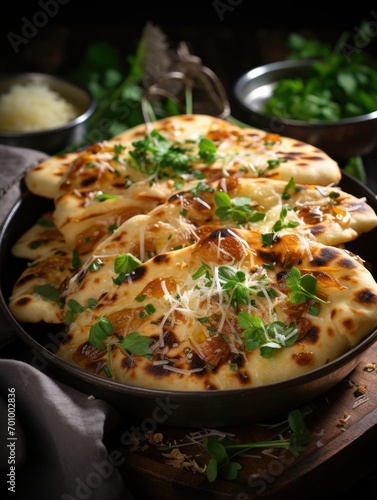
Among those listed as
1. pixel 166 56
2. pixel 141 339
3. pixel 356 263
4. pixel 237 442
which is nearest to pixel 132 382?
pixel 141 339

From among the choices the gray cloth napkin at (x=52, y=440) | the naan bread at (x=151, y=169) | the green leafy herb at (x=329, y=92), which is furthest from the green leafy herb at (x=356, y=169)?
the gray cloth napkin at (x=52, y=440)

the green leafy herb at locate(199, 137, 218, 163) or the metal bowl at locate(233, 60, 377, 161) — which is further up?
the green leafy herb at locate(199, 137, 218, 163)

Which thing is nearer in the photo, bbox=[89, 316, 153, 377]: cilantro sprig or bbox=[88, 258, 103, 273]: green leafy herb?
bbox=[89, 316, 153, 377]: cilantro sprig

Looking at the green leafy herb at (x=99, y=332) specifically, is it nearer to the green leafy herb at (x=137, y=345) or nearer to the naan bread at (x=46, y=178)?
the green leafy herb at (x=137, y=345)

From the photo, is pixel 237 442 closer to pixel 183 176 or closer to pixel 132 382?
pixel 132 382

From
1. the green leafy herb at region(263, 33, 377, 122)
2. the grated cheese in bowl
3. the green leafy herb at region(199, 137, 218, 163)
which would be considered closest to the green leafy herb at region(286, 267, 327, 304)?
the green leafy herb at region(199, 137, 218, 163)

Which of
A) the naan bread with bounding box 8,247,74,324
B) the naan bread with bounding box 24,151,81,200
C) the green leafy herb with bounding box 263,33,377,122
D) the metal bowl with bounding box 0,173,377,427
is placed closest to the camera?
the metal bowl with bounding box 0,173,377,427

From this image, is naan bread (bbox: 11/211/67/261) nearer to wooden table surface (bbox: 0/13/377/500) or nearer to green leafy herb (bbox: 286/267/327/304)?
wooden table surface (bbox: 0/13/377/500)

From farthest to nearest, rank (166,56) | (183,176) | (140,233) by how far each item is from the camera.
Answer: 1. (166,56)
2. (183,176)
3. (140,233)
